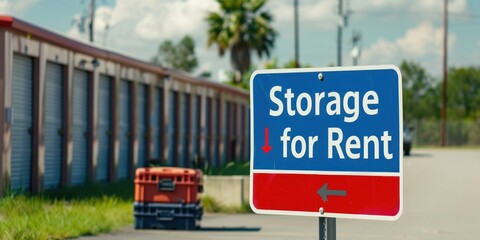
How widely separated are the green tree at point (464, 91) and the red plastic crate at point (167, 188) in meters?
110

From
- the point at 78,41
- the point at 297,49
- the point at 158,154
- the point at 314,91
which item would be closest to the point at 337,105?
the point at 314,91

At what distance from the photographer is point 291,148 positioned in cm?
491

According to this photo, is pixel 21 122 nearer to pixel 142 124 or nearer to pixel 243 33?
pixel 142 124

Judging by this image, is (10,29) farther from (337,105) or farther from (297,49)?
(297,49)

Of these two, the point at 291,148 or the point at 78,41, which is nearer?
the point at 291,148

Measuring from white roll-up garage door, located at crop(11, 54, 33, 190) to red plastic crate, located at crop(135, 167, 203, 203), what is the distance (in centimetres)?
602

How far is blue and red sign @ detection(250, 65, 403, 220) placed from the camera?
15.6 feet

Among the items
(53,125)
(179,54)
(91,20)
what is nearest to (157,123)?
(53,125)

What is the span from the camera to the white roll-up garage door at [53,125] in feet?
82.2

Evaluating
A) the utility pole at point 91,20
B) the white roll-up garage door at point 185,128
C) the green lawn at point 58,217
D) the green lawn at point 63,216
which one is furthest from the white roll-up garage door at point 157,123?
the utility pole at point 91,20

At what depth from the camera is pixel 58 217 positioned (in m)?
15.9

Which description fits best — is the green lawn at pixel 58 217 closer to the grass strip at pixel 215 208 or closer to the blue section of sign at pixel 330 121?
the grass strip at pixel 215 208

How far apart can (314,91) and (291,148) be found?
280 mm

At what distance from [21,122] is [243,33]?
51.8 m
